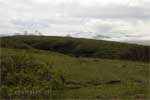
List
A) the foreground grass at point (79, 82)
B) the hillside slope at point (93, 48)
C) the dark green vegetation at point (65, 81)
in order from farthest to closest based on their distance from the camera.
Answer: the hillside slope at point (93, 48) < the foreground grass at point (79, 82) < the dark green vegetation at point (65, 81)

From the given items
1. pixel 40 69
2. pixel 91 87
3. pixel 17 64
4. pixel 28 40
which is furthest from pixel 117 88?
pixel 28 40

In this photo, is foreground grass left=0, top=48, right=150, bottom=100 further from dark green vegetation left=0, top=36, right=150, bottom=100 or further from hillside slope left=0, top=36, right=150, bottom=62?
hillside slope left=0, top=36, right=150, bottom=62

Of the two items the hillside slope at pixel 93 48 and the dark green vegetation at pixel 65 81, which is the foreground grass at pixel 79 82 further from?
the hillside slope at pixel 93 48

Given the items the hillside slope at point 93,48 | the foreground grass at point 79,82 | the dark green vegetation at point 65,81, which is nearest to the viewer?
the dark green vegetation at point 65,81

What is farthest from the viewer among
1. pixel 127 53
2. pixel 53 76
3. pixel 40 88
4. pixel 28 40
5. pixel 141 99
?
pixel 28 40

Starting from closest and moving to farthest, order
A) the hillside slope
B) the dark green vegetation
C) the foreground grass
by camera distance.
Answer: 1. the dark green vegetation
2. the foreground grass
3. the hillside slope

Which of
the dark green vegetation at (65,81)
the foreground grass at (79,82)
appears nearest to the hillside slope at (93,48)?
the dark green vegetation at (65,81)

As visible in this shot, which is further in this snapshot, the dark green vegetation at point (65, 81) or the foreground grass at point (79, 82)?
the foreground grass at point (79, 82)

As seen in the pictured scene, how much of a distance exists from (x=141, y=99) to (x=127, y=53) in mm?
96234

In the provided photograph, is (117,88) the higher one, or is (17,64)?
(17,64)

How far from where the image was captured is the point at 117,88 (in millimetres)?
45062

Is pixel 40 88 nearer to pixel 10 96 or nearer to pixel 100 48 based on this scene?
Answer: pixel 10 96

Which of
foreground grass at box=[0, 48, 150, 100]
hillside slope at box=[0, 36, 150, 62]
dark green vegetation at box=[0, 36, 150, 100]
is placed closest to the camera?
dark green vegetation at box=[0, 36, 150, 100]

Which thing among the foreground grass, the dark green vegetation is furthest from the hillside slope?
the foreground grass
